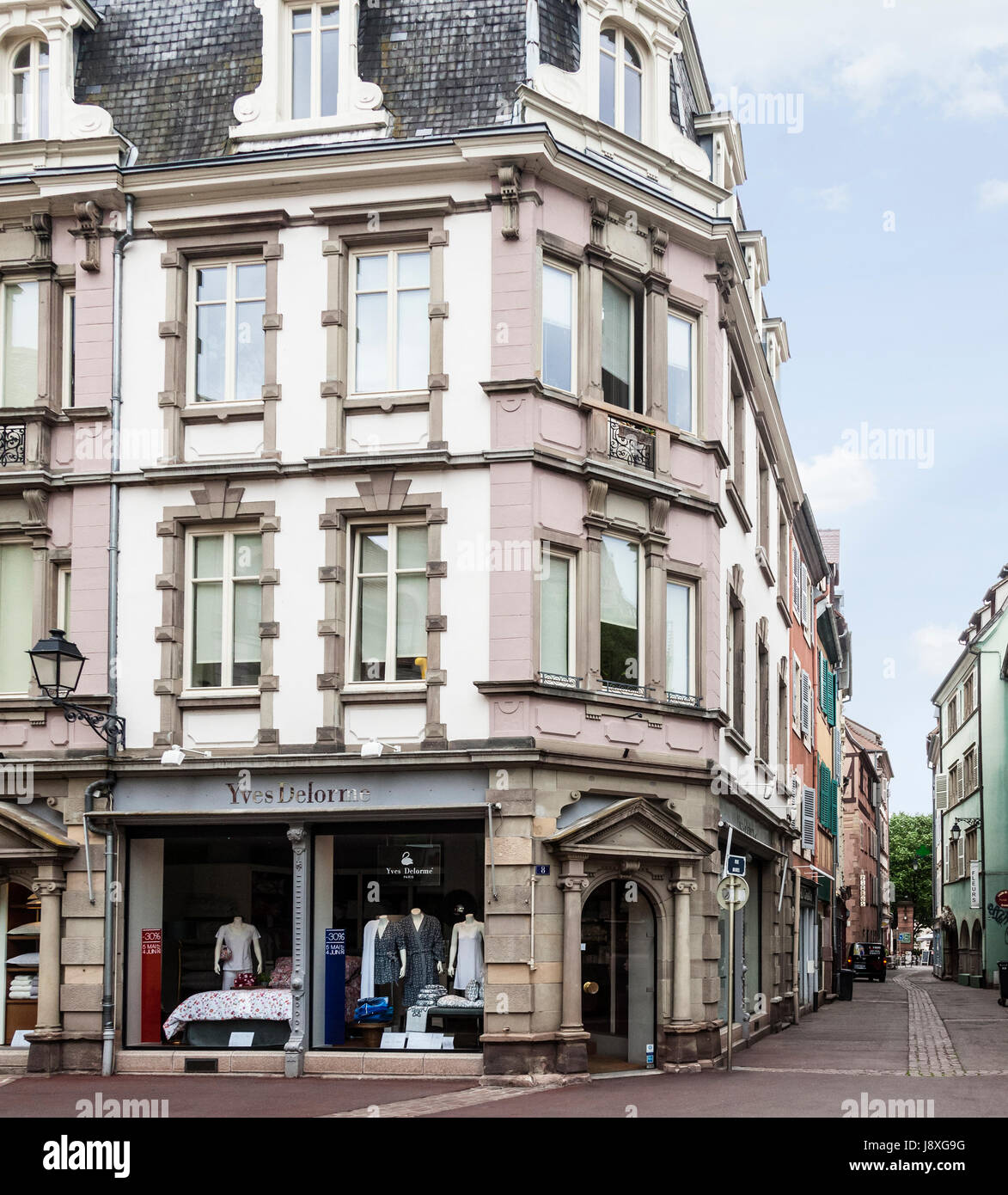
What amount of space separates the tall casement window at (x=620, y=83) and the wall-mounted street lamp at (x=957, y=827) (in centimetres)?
4614

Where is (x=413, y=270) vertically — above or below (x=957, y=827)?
above

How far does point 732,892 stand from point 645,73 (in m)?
11.5

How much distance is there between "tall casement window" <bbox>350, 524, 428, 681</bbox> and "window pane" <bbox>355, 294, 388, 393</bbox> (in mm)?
1937

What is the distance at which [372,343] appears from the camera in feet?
73.7

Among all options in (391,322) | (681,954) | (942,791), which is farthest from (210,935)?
(942,791)

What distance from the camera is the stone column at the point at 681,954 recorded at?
2225 centimetres

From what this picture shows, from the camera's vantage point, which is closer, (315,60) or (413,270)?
(413,270)

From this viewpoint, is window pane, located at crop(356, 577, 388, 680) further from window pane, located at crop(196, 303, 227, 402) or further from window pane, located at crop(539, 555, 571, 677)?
window pane, located at crop(196, 303, 227, 402)

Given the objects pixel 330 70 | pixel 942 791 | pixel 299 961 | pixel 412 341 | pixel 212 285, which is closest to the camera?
pixel 299 961

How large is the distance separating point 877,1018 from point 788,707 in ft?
25.1

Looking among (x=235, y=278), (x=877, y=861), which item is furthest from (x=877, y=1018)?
(x=877, y=861)

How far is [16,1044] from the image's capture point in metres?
22.1

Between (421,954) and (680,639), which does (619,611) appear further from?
(421,954)

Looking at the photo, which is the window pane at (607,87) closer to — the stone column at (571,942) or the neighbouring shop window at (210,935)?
the stone column at (571,942)
